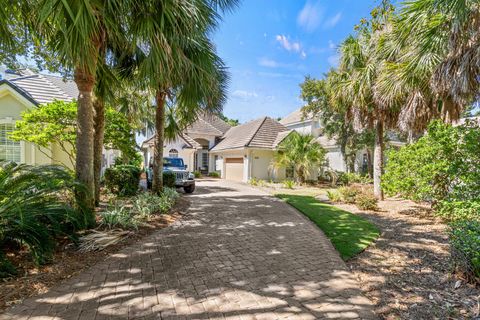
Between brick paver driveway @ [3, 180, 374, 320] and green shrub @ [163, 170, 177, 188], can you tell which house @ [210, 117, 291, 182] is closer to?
green shrub @ [163, 170, 177, 188]

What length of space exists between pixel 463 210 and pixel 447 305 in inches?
159

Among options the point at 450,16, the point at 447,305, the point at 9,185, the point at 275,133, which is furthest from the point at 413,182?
the point at 275,133

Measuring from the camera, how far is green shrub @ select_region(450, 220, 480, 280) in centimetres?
382

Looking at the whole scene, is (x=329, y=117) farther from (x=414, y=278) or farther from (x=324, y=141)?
(x=414, y=278)

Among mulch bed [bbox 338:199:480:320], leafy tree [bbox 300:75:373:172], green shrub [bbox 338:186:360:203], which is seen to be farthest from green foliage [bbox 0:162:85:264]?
leafy tree [bbox 300:75:373:172]

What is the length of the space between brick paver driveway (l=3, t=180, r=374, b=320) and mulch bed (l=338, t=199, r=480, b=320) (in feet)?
1.21

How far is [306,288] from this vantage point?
3867mm

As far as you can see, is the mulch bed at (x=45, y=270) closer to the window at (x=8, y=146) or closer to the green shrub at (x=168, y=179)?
the green shrub at (x=168, y=179)

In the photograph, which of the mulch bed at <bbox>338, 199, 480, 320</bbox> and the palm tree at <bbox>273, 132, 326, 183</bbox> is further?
the palm tree at <bbox>273, 132, 326, 183</bbox>

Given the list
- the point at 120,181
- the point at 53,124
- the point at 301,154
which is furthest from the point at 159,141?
the point at 301,154

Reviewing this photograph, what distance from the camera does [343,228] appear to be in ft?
23.7

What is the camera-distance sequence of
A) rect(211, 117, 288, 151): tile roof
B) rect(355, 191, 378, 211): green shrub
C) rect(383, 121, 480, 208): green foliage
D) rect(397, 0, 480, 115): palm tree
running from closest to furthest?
rect(397, 0, 480, 115): palm tree < rect(383, 121, 480, 208): green foliage < rect(355, 191, 378, 211): green shrub < rect(211, 117, 288, 151): tile roof

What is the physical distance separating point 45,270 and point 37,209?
139 cm

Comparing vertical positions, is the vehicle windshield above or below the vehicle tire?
above
